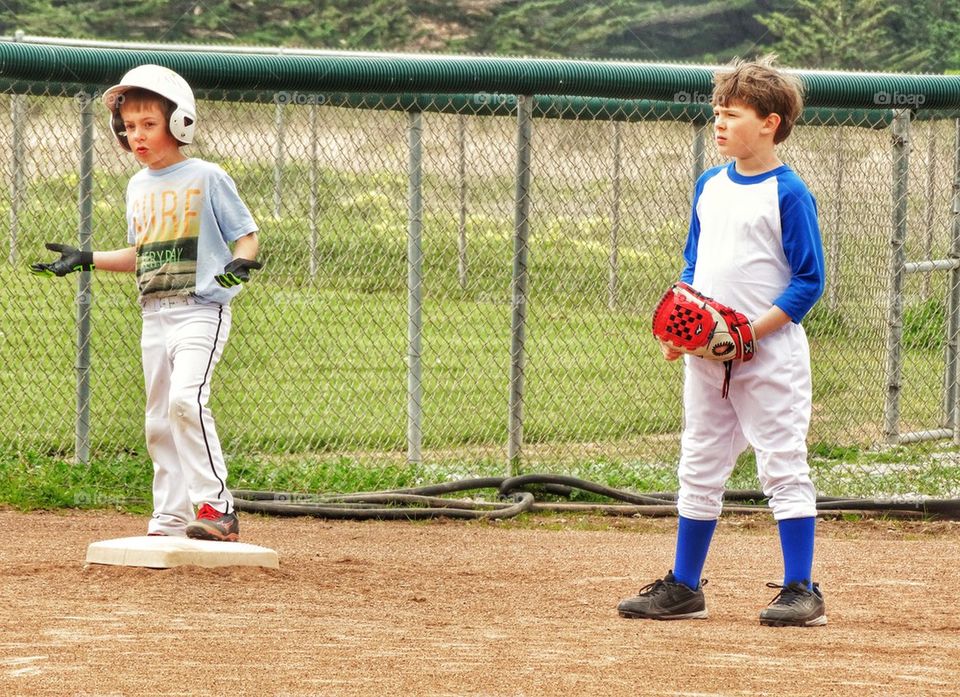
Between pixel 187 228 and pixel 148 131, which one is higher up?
pixel 148 131

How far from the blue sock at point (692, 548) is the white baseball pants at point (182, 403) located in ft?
5.65

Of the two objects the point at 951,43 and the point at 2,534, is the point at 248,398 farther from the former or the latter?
the point at 951,43

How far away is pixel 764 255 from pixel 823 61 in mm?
35460

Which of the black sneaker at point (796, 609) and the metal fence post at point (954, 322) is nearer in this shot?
the black sneaker at point (796, 609)

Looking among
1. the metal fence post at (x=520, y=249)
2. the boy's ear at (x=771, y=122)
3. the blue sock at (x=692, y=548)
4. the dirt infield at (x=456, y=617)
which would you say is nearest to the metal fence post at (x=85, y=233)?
the dirt infield at (x=456, y=617)

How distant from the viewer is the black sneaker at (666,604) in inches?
183

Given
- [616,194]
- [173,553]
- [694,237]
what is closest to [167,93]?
[173,553]

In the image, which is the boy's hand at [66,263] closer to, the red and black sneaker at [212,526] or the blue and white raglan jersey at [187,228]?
the blue and white raglan jersey at [187,228]

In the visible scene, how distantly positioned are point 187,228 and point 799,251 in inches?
86.3

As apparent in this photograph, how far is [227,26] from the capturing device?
121 feet

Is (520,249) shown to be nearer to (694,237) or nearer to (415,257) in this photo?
(415,257)

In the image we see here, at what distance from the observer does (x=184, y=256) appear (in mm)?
5281

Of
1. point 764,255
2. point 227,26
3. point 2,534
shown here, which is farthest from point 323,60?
point 227,26

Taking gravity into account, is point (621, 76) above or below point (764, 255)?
above
